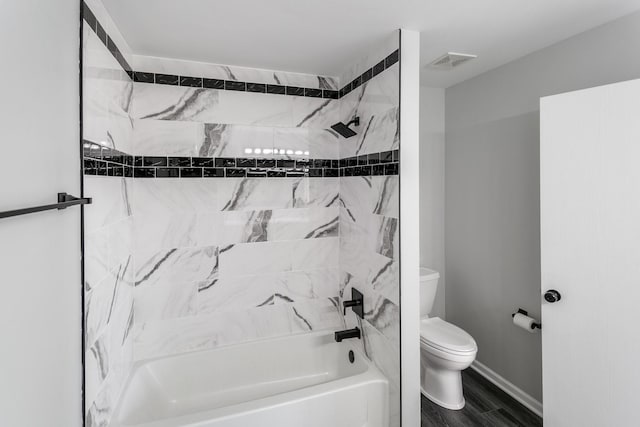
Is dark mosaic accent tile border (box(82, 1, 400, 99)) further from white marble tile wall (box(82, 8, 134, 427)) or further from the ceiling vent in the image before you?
the ceiling vent

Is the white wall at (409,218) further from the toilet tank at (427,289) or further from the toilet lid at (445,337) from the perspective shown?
the toilet tank at (427,289)

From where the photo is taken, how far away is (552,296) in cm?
189

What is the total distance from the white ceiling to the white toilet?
→ 2.01 metres

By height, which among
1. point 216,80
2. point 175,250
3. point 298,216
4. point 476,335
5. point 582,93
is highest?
point 216,80

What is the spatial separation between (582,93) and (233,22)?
1897mm

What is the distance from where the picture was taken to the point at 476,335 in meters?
2.86

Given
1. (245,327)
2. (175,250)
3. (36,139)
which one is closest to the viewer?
(36,139)

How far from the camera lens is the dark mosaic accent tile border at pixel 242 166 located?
1.99m

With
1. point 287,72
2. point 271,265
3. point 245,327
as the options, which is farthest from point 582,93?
point 245,327

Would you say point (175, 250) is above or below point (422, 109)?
below

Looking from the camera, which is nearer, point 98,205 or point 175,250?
point 98,205

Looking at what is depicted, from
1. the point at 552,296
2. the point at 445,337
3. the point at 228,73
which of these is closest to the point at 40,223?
the point at 228,73

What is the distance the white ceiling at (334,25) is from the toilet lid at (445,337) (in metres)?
2.01

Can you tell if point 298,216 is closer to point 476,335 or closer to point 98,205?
point 98,205
